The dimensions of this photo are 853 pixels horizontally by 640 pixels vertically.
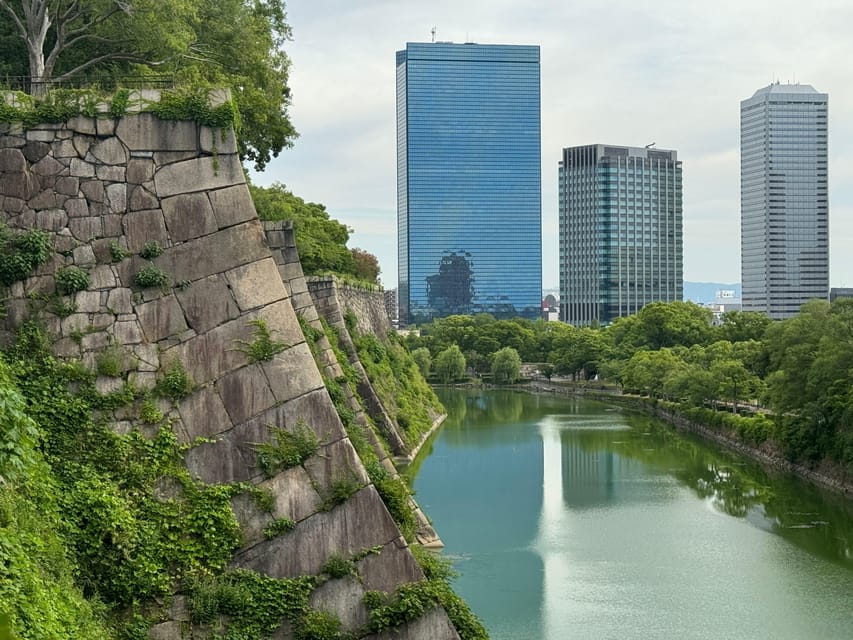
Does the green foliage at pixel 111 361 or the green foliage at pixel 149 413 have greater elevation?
the green foliage at pixel 111 361

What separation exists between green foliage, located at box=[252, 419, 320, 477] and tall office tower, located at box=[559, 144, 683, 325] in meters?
154

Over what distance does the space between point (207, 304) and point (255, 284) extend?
58cm

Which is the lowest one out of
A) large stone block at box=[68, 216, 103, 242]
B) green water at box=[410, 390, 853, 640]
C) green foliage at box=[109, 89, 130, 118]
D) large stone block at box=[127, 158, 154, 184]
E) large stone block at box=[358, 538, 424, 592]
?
green water at box=[410, 390, 853, 640]

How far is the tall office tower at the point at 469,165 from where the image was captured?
568 ft

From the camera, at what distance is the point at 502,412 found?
235ft

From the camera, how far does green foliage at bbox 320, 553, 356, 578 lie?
34.0 feet

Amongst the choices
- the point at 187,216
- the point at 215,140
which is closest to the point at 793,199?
the point at 215,140

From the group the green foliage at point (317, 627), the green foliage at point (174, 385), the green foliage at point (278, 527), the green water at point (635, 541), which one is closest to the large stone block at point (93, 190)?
the green foliage at point (174, 385)

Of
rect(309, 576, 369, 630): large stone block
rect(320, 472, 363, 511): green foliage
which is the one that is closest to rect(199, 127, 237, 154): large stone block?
rect(320, 472, 363, 511): green foliage

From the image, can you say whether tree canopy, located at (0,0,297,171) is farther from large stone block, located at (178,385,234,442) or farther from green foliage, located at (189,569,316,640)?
green foliage, located at (189,569,316,640)

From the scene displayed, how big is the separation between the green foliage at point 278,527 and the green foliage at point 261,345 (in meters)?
1.78

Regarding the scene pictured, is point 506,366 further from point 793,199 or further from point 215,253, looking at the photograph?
point 793,199

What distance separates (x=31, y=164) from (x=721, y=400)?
53.0m

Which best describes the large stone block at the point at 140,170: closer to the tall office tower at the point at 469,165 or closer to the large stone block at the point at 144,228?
the large stone block at the point at 144,228
